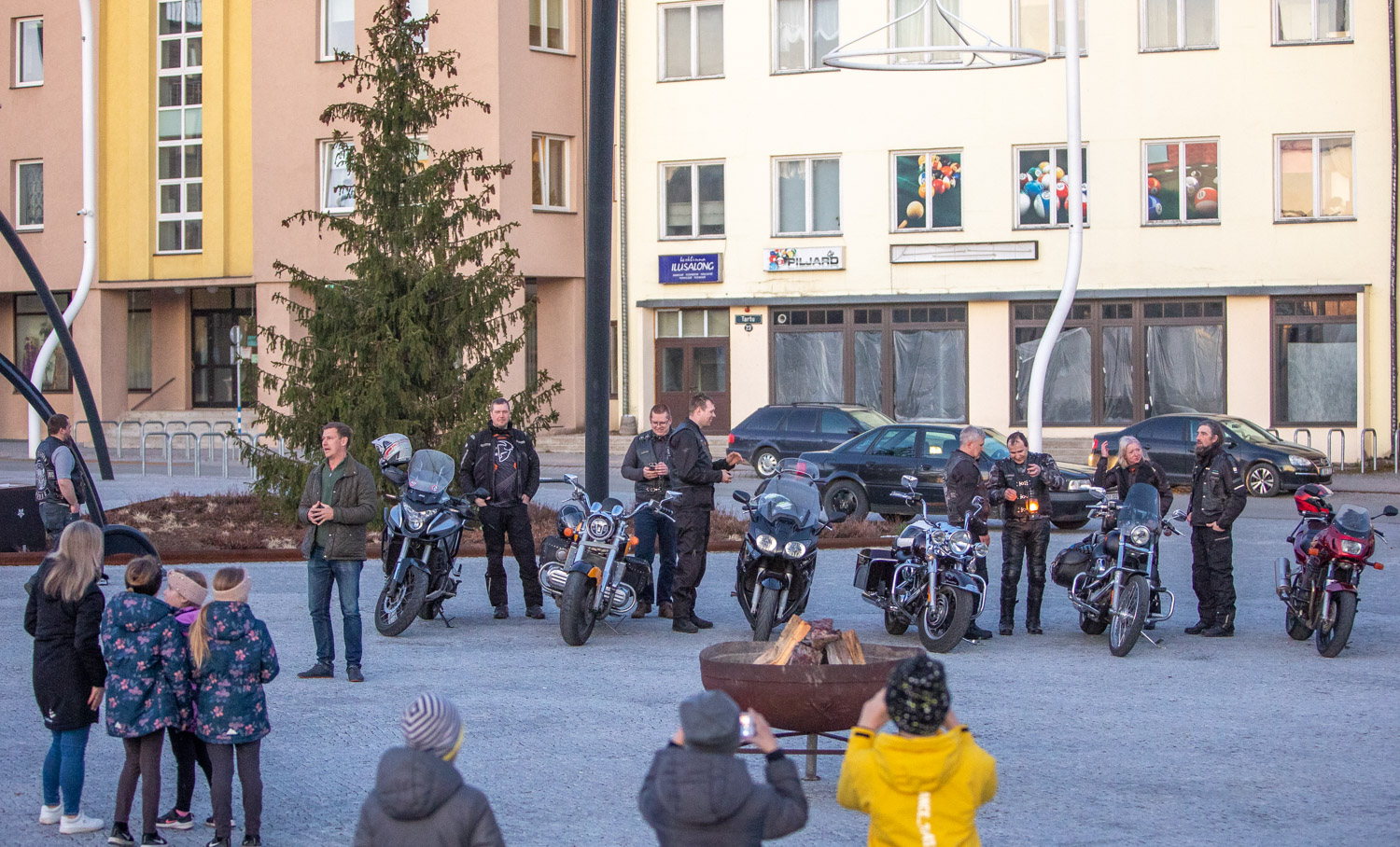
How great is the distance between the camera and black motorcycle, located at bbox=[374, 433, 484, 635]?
1170 cm

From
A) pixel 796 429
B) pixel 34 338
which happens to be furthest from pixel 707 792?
pixel 34 338

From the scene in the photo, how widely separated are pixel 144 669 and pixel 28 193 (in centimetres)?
3756

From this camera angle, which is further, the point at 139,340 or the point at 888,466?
the point at 139,340

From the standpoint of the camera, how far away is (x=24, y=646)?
11.1 m

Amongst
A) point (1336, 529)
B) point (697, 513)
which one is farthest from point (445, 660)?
point (1336, 529)

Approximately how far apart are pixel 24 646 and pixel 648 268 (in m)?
26.1

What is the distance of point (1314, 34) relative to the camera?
107 ft

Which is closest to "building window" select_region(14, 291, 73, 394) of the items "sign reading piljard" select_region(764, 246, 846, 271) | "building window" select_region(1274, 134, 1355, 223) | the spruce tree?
"sign reading piljard" select_region(764, 246, 846, 271)

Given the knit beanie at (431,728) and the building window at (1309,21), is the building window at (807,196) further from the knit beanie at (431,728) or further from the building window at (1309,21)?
the knit beanie at (431,728)

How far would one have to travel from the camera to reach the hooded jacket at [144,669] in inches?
247

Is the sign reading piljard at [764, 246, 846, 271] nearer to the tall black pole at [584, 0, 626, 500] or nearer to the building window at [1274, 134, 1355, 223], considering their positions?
the building window at [1274, 134, 1355, 223]

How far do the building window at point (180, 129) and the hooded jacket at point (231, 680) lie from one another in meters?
34.9

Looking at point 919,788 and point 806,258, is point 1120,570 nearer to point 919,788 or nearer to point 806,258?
point 919,788

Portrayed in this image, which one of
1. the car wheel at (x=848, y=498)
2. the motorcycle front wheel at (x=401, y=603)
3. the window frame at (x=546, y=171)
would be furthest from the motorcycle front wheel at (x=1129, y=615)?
the window frame at (x=546, y=171)
